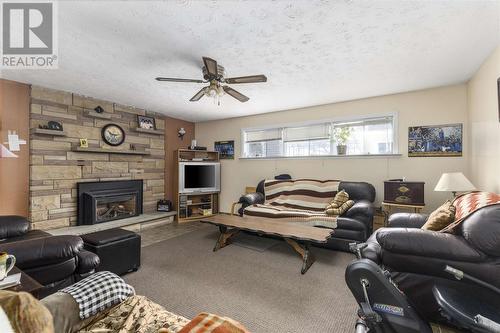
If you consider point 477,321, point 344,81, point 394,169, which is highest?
point 344,81

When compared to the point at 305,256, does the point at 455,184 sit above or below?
above

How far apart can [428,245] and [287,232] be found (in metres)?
1.49

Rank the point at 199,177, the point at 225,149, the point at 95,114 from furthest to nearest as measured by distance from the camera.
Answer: the point at 225,149, the point at 199,177, the point at 95,114

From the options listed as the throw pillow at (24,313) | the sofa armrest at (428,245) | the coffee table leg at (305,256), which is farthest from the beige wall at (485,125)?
the throw pillow at (24,313)

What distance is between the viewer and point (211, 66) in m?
2.22

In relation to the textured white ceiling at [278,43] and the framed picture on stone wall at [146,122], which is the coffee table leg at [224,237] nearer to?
the textured white ceiling at [278,43]

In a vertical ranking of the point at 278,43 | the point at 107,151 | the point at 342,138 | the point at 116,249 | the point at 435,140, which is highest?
the point at 278,43

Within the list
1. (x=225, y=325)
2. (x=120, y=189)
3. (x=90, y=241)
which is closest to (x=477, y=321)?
(x=225, y=325)

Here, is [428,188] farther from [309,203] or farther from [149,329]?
[149,329]

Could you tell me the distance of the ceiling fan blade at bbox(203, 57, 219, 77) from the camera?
83.2 inches

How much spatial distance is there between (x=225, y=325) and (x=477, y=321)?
1350mm

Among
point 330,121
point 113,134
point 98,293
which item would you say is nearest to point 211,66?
point 98,293

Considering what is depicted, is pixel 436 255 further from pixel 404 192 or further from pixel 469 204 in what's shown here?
pixel 404 192

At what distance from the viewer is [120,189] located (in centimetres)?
434
